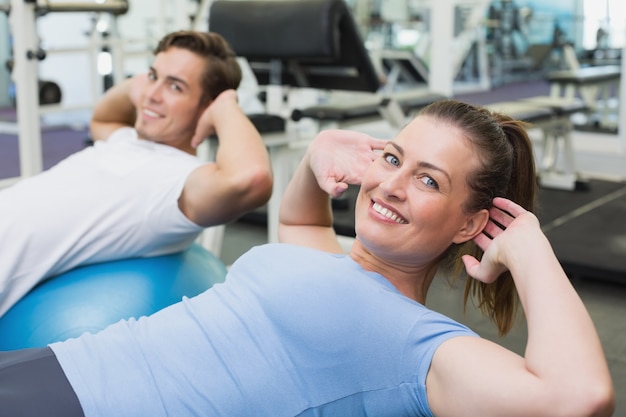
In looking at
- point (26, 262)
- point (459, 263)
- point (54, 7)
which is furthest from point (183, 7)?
point (459, 263)

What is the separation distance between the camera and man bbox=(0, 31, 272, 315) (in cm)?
198

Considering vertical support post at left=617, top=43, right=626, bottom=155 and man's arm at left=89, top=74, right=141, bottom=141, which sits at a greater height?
man's arm at left=89, top=74, right=141, bottom=141

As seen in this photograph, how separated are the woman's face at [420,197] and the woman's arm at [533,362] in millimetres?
122

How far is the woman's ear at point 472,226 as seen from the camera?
1336 millimetres

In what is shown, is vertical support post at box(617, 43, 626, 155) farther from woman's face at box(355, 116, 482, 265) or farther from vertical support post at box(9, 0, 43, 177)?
woman's face at box(355, 116, 482, 265)

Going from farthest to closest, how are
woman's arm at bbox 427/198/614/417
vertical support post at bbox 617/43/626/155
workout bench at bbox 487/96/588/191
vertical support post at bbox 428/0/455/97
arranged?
vertical support post at bbox 428/0/455/97 < vertical support post at bbox 617/43/626/155 < workout bench at bbox 487/96/588/191 < woman's arm at bbox 427/198/614/417

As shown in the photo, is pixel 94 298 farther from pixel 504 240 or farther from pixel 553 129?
pixel 553 129

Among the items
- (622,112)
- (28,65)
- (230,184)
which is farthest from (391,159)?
(622,112)

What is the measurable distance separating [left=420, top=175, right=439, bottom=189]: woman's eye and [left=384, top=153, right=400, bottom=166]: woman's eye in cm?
6

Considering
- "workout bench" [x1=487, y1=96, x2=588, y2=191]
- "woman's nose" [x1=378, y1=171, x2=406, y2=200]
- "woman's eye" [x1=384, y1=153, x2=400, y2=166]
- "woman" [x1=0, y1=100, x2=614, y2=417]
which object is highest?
"woman's eye" [x1=384, y1=153, x2=400, y2=166]

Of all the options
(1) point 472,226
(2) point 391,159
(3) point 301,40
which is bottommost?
(1) point 472,226

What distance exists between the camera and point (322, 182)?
155 cm

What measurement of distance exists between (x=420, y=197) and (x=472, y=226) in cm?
12

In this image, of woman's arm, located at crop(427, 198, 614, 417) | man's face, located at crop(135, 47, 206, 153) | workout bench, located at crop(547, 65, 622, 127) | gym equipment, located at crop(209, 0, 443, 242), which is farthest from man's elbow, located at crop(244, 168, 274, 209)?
workout bench, located at crop(547, 65, 622, 127)
